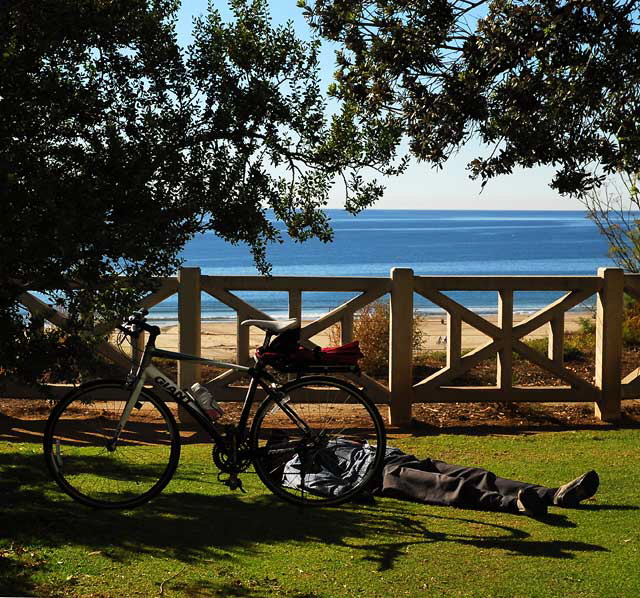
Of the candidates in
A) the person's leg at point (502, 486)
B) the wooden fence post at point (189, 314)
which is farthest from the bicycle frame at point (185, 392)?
the wooden fence post at point (189, 314)

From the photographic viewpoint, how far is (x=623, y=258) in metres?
16.2

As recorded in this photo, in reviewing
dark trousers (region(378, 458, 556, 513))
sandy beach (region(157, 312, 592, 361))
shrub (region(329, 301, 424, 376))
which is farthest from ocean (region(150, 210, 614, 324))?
dark trousers (region(378, 458, 556, 513))

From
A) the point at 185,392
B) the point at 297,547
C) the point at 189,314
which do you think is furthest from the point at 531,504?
the point at 189,314

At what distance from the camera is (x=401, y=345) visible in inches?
372

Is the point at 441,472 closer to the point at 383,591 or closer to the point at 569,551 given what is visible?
the point at 569,551

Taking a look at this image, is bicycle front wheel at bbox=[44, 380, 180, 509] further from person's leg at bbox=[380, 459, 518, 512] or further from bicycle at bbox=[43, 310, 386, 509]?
person's leg at bbox=[380, 459, 518, 512]

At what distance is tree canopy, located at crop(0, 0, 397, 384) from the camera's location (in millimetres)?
5289

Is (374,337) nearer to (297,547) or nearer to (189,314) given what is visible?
(189,314)

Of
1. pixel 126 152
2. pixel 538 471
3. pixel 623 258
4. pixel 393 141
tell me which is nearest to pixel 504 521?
pixel 538 471

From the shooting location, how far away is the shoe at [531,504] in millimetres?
5953

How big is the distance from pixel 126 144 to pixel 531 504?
3.34 metres

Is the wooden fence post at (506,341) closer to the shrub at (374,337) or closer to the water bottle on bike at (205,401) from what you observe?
the shrub at (374,337)

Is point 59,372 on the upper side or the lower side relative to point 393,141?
lower

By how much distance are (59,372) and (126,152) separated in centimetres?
139
